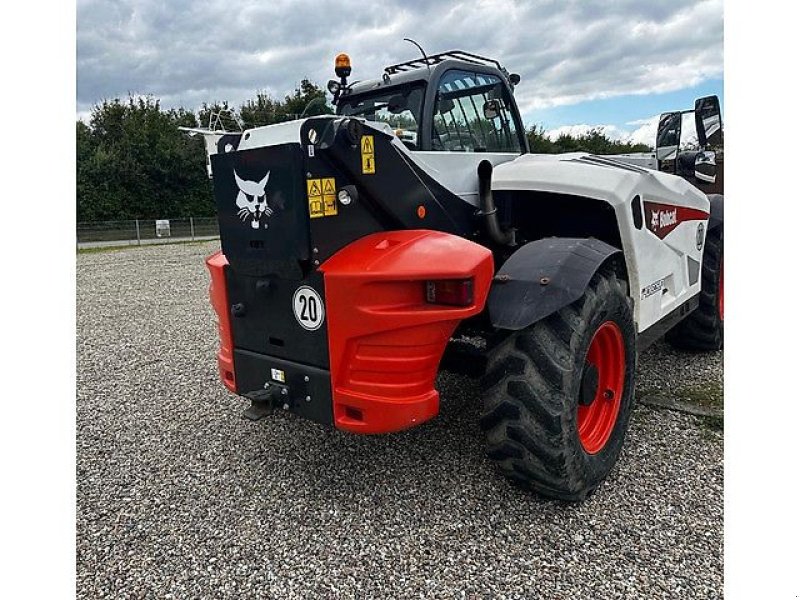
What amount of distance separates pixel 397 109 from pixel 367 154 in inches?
42.5

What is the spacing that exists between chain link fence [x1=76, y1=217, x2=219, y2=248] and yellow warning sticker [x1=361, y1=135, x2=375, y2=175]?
2052cm

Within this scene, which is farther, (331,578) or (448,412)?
(448,412)

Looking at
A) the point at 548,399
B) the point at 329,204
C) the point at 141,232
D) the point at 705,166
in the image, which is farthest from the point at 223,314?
the point at 141,232

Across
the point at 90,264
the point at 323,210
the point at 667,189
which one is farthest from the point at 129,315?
the point at 90,264

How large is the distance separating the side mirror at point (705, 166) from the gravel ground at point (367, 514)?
232cm

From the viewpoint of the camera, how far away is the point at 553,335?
2.70 meters

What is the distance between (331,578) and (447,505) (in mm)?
699

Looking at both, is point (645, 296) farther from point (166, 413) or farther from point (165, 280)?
point (165, 280)

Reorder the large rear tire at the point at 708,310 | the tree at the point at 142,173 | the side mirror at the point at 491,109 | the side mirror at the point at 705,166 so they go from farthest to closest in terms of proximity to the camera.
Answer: the tree at the point at 142,173 < the side mirror at the point at 705,166 < the large rear tire at the point at 708,310 < the side mirror at the point at 491,109

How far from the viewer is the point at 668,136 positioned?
18.3 ft

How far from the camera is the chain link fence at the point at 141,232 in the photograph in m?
23.2

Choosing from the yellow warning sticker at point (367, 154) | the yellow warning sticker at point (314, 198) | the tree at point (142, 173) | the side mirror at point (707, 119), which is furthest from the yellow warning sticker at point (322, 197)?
the tree at point (142, 173)

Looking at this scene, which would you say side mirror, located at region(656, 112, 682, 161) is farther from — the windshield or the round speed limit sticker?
the round speed limit sticker

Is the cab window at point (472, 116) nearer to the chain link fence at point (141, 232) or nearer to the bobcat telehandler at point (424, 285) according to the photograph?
the bobcat telehandler at point (424, 285)
